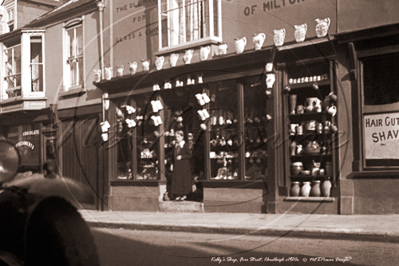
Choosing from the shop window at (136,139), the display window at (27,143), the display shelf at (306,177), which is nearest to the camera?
the display window at (27,143)

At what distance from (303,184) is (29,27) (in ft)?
21.5

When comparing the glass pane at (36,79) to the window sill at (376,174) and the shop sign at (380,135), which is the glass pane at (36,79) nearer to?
the shop sign at (380,135)

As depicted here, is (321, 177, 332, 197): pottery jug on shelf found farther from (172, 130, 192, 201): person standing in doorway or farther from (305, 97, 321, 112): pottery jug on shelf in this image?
(172, 130, 192, 201): person standing in doorway

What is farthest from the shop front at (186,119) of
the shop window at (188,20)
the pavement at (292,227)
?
the pavement at (292,227)

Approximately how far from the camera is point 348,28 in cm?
807

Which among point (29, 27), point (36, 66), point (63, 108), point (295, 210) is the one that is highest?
point (29, 27)

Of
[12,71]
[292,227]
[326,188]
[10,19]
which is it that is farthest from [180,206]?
[12,71]

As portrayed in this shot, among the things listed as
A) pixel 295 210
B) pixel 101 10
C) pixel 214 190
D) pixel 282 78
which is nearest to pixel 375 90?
pixel 282 78

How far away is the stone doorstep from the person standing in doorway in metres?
0.15

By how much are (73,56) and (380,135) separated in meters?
5.86

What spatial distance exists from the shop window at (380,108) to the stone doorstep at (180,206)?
284cm

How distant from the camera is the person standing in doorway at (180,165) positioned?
12.1 ft

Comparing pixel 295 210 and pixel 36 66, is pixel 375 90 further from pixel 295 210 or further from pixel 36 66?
pixel 36 66

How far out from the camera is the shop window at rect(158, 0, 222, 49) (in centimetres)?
314
